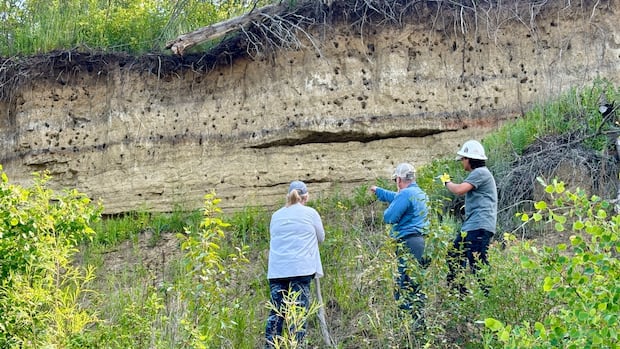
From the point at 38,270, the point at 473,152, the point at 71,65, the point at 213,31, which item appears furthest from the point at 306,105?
the point at 38,270

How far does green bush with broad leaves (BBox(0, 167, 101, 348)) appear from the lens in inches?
245

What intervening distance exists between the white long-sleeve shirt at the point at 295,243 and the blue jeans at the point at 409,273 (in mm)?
704

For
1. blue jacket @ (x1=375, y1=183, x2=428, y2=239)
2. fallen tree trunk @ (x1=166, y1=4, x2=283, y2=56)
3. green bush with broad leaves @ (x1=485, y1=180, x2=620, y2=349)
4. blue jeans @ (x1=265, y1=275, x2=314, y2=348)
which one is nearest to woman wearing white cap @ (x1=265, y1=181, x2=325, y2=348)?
blue jeans @ (x1=265, y1=275, x2=314, y2=348)

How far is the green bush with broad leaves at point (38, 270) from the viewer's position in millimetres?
6219

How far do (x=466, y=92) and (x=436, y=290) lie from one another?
18.9 feet

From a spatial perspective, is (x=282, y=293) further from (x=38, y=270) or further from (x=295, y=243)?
(x=38, y=270)

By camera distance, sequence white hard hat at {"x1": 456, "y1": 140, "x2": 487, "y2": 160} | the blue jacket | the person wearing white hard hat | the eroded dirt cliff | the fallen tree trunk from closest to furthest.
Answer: the blue jacket < the person wearing white hard hat < white hard hat at {"x1": 456, "y1": 140, "x2": 487, "y2": 160} < the fallen tree trunk < the eroded dirt cliff

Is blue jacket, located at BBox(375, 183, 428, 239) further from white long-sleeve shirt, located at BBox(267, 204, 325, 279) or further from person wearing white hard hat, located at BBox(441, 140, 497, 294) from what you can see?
white long-sleeve shirt, located at BBox(267, 204, 325, 279)

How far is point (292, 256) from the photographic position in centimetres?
739

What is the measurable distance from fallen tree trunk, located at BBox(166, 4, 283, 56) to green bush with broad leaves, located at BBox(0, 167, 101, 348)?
468 cm

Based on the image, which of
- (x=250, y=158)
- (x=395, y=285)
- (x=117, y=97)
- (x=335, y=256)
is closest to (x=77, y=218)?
(x=395, y=285)

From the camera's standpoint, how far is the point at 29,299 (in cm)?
629

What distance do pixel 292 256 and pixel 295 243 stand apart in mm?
116

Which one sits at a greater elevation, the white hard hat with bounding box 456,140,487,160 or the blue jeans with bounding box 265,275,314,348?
the white hard hat with bounding box 456,140,487,160
